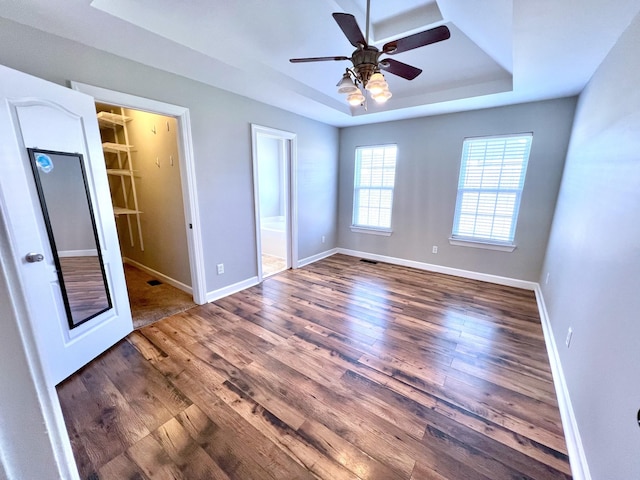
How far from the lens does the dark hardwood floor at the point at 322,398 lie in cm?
136

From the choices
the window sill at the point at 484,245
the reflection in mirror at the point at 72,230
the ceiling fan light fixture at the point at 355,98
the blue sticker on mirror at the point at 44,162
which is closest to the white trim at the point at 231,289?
the reflection in mirror at the point at 72,230

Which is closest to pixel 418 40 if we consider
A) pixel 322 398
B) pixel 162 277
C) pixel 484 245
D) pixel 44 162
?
pixel 322 398

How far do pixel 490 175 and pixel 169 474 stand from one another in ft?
14.2

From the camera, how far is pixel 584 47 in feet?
6.23

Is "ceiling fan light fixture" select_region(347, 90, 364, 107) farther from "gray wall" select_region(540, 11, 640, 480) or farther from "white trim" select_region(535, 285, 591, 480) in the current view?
"white trim" select_region(535, 285, 591, 480)

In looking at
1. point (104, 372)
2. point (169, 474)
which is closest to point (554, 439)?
point (169, 474)

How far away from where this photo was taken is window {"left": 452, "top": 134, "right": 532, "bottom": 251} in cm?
340

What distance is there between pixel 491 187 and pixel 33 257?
15.2 ft

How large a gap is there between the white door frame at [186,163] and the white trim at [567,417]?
3.14m

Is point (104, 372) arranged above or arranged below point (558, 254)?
below

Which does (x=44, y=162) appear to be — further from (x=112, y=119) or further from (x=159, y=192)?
(x=112, y=119)

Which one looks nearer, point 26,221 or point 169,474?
point 169,474

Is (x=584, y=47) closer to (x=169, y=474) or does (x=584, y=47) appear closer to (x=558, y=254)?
(x=558, y=254)

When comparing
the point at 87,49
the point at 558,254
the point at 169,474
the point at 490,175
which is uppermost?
the point at 87,49
